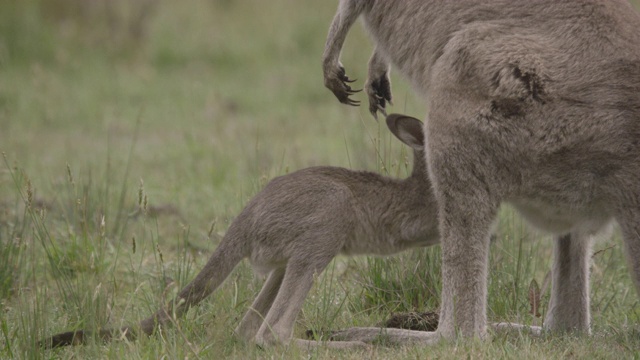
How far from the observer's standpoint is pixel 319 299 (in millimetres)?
4945

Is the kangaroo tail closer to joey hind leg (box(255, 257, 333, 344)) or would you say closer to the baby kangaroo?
the baby kangaroo

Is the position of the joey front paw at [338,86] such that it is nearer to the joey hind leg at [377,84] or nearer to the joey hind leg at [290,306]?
the joey hind leg at [377,84]

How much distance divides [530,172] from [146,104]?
6653mm

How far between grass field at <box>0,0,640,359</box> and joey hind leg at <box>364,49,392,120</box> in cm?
20

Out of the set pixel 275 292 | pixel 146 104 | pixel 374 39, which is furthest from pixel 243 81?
pixel 275 292

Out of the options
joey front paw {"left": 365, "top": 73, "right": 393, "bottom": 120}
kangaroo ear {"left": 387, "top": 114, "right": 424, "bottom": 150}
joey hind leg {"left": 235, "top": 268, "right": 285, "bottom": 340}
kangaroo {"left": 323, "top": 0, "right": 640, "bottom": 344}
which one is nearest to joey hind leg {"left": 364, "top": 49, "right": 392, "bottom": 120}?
joey front paw {"left": 365, "top": 73, "right": 393, "bottom": 120}

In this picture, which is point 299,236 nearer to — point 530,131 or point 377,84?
point 530,131

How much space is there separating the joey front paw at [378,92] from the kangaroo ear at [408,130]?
22.2 inches

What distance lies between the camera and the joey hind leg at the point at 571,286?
14.8 feet

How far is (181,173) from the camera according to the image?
7.97 metres

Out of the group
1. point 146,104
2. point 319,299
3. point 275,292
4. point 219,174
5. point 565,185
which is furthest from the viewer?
point 146,104

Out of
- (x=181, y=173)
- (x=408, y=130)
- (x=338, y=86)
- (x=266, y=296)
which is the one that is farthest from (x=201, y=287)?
(x=181, y=173)

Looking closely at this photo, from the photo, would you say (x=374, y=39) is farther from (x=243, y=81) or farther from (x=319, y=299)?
(x=243, y=81)

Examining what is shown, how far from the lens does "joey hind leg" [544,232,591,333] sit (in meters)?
4.52
